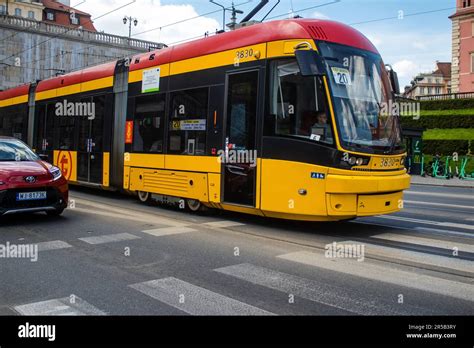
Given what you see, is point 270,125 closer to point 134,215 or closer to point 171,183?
point 171,183

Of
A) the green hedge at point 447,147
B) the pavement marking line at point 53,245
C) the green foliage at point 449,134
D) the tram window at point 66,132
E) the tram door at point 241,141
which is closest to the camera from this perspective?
the pavement marking line at point 53,245

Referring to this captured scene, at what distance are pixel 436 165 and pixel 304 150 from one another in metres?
24.6

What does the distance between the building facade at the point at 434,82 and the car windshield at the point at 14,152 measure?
12442 cm

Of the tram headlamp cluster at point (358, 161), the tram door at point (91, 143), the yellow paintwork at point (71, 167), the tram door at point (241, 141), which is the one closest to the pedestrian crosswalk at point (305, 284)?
the tram headlamp cluster at point (358, 161)

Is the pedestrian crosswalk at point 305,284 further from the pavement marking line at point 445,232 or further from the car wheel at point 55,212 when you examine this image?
the car wheel at point 55,212

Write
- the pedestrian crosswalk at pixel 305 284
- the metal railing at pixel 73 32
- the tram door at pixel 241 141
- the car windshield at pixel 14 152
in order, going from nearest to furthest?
the pedestrian crosswalk at pixel 305 284, the tram door at pixel 241 141, the car windshield at pixel 14 152, the metal railing at pixel 73 32

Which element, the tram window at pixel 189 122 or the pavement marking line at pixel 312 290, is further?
the tram window at pixel 189 122

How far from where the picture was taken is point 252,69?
335 inches

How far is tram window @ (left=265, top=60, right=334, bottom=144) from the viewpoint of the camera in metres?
7.58

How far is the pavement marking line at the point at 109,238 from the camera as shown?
24.1 feet

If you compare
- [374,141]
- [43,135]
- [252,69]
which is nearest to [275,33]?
[252,69]

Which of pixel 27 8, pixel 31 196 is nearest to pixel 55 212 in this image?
pixel 31 196

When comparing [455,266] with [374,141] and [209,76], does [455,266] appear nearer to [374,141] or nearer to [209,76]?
[374,141]

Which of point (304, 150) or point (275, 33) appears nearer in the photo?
point (304, 150)
